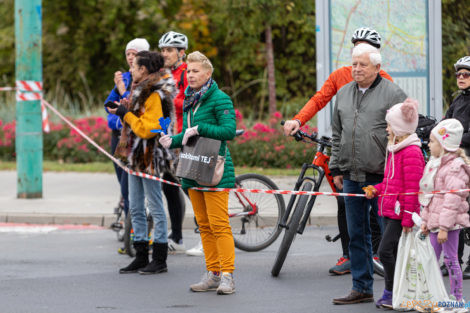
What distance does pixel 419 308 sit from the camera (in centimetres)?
546

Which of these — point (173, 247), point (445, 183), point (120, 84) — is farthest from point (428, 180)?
point (173, 247)

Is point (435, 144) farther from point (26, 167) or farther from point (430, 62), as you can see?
point (26, 167)

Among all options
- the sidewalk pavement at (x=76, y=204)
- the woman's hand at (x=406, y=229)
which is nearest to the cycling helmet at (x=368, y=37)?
the woman's hand at (x=406, y=229)

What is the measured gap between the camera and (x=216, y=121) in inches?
251

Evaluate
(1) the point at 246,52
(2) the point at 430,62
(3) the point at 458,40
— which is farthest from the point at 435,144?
(1) the point at 246,52

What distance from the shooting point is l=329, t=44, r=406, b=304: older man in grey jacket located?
5707mm

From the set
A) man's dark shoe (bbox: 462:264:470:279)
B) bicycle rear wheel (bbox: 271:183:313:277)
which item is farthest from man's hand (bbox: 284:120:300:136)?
man's dark shoe (bbox: 462:264:470:279)

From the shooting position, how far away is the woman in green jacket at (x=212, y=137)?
6.29 m

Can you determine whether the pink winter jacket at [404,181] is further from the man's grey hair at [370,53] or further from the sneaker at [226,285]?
the sneaker at [226,285]

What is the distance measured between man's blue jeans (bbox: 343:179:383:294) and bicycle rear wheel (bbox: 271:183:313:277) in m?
0.95

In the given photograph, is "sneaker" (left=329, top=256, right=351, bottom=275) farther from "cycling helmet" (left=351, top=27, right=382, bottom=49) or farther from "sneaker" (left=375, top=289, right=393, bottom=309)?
"cycling helmet" (left=351, top=27, right=382, bottom=49)

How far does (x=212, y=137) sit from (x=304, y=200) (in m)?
1.11

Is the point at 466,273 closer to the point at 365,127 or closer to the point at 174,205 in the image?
the point at 365,127

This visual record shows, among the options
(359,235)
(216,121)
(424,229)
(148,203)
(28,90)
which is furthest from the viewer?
(28,90)
